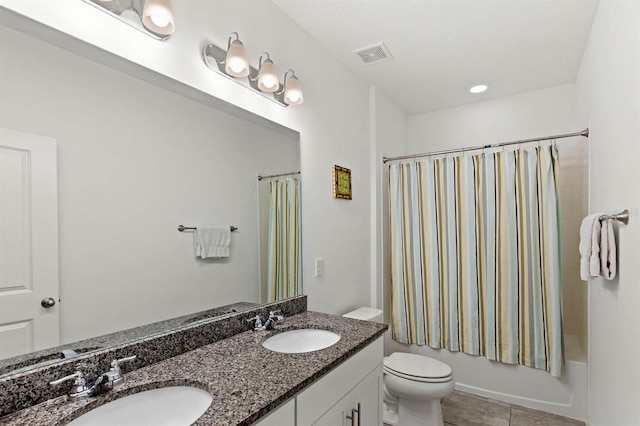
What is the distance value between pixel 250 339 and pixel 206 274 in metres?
0.33

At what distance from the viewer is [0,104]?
2.80 feet

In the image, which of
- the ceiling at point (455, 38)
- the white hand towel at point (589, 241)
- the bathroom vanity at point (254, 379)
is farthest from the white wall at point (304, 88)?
the white hand towel at point (589, 241)

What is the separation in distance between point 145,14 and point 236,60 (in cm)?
38

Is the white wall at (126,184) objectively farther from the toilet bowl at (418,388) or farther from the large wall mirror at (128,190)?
the toilet bowl at (418,388)

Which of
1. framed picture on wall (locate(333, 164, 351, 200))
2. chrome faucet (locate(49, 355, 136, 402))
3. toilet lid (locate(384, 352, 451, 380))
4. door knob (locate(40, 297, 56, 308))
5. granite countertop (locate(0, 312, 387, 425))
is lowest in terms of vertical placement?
toilet lid (locate(384, 352, 451, 380))

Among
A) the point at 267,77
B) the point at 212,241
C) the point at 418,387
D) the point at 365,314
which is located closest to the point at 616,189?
the point at 418,387

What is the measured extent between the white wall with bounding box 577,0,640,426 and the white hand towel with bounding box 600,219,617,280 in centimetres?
2

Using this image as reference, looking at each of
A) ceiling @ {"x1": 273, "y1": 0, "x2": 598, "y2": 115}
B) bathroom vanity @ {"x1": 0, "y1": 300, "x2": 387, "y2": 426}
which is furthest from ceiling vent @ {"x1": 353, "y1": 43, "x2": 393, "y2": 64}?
bathroom vanity @ {"x1": 0, "y1": 300, "x2": 387, "y2": 426}

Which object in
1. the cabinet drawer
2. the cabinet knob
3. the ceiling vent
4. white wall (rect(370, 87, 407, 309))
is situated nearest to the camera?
the cabinet drawer

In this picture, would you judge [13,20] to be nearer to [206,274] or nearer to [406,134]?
[206,274]

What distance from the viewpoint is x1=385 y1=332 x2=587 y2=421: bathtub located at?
230 cm

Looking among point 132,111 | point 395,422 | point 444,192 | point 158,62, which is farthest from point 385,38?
point 395,422

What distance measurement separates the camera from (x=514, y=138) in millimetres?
3033

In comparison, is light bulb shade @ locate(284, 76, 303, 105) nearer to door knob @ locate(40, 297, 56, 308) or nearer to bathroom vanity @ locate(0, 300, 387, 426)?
bathroom vanity @ locate(0, 300, 387, 426)
